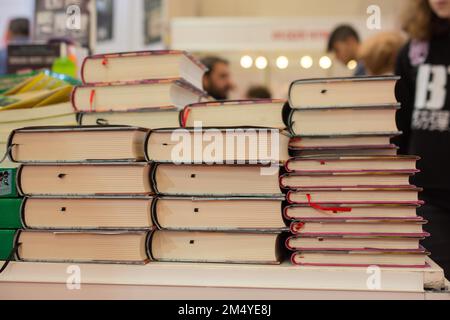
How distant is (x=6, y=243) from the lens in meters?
1.16

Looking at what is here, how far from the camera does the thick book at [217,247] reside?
1101 mm

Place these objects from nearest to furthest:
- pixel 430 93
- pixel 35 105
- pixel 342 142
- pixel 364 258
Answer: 1. pixel 364 258
2. pixel 342 142
3. pixel 35 105
4. pixel 430 93

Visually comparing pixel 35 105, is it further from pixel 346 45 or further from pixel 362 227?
pixel 346 45

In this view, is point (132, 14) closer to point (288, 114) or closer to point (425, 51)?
point (425, 51)

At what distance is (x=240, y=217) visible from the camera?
110cm

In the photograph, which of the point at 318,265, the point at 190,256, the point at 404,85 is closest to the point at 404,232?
the point at 318,265

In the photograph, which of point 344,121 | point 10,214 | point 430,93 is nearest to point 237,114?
point 344,121

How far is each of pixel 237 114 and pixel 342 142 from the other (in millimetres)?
252

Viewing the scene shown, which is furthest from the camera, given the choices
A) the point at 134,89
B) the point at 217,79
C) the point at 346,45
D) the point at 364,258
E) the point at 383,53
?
the point at 346,45

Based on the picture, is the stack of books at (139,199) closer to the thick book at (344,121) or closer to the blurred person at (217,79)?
the thick book at (344,121)

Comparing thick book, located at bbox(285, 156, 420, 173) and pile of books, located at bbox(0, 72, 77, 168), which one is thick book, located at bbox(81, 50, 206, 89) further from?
thick book, located at bbox(285, 156, 420, 173)

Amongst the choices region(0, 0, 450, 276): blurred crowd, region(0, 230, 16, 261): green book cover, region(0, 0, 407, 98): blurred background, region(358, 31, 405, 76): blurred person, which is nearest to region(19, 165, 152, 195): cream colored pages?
region(0, 230, 16, 261): green book cover

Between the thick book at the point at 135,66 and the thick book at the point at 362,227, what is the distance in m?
0.50

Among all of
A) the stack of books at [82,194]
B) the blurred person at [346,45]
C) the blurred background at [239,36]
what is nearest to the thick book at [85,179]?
the stack of books at [82,194]
